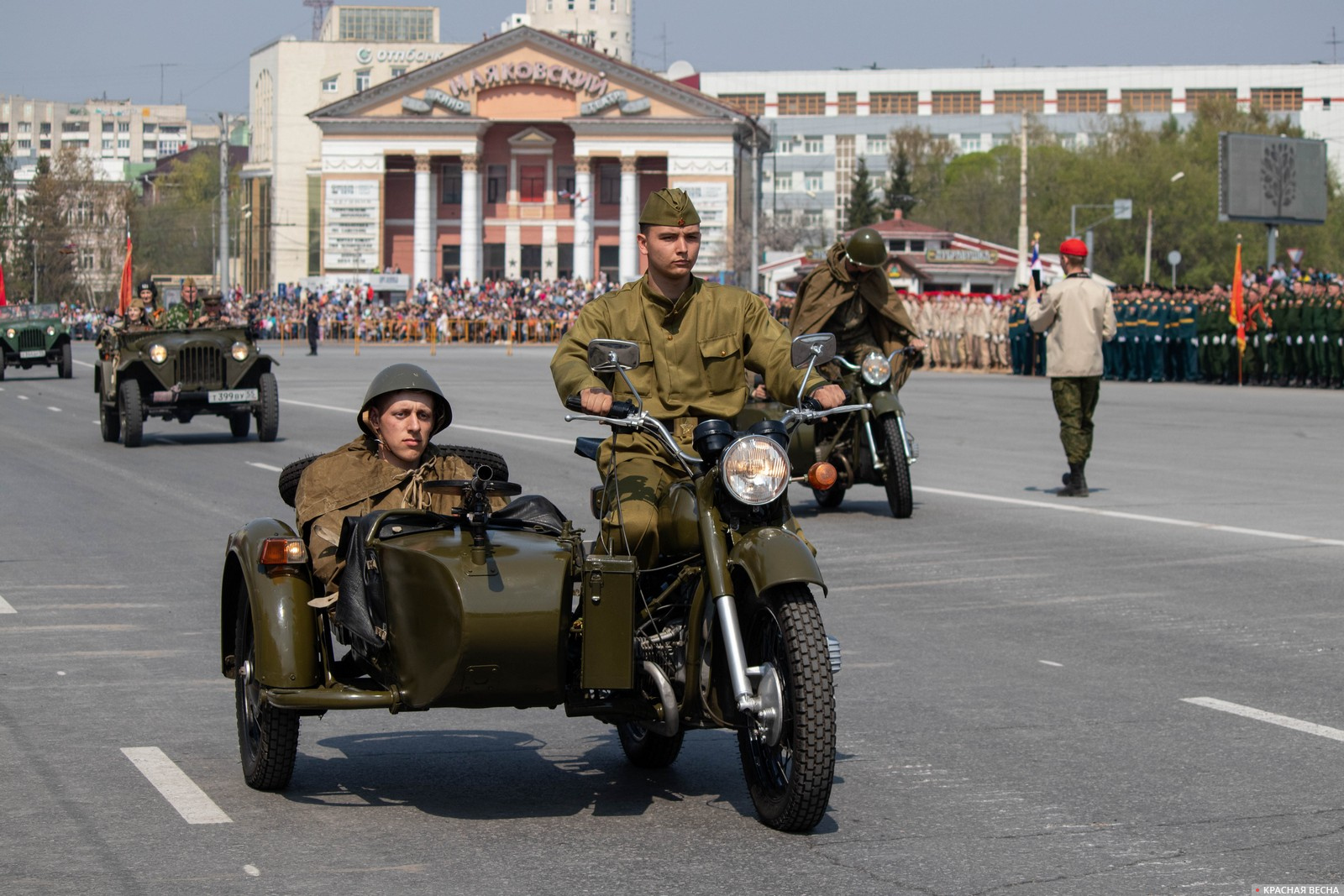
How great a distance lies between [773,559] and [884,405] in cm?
868

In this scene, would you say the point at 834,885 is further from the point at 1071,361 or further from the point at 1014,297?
the point at 1014,297

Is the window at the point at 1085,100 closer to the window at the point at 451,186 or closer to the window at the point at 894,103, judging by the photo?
the window at the point at 894,103

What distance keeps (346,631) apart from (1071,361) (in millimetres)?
10397

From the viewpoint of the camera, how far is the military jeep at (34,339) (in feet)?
141

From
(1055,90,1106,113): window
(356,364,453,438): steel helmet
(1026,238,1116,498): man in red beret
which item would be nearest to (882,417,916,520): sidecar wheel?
(1026,238,1116,498): man in red beret

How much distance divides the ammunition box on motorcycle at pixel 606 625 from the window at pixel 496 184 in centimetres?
11208

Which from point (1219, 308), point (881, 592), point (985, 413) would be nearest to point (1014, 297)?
point (1219, 308)

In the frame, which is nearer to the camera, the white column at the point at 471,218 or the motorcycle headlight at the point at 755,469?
the motorcycle headlight at the point at 755,469

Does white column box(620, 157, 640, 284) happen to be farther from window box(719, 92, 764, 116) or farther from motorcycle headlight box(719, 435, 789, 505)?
motorcycle headlight box(719, 435, 789, 505)

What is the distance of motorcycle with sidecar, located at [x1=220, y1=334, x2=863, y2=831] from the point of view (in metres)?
5.43

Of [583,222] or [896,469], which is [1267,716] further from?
[583,222]

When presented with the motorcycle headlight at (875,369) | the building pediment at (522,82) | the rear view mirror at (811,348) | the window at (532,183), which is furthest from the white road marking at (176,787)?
the window at (532,183)

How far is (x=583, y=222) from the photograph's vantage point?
112312 millimetres

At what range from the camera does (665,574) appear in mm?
6004
